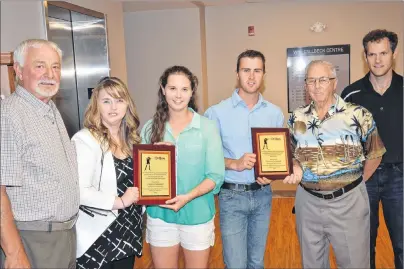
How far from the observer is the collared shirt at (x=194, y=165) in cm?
215

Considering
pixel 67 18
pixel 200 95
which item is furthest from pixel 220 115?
pixel 200 95

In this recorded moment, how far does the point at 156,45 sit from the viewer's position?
5445 millimetres

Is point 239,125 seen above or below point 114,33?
below

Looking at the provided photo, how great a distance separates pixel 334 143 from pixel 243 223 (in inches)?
28.0

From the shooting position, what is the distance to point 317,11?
5531mm

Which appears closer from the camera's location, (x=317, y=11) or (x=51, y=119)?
(x=51, y=119)

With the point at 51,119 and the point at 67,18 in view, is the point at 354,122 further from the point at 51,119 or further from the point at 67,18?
the point at 67,18

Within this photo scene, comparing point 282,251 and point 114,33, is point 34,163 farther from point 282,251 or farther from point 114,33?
point 114,33

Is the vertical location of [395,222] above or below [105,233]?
below

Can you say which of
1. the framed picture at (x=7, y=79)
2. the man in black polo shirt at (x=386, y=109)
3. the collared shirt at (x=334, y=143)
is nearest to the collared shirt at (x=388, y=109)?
the man in black polo shirt at (x=386, y=109)

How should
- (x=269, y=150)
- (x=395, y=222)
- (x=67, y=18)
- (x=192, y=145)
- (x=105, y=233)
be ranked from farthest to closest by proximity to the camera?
(x=67, y=18), (x=395, y=222), (x=269, y=150), (x=192, y=145), (x=105, y=233)

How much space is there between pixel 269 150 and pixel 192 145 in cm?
46

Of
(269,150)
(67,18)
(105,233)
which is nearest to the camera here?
(105,233)

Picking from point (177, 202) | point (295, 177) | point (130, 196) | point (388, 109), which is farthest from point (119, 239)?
point (388, 109)
